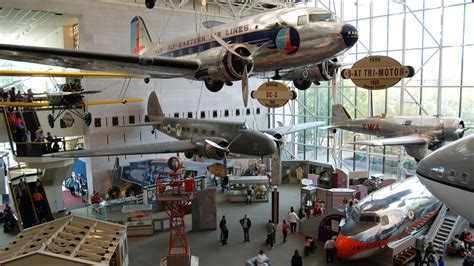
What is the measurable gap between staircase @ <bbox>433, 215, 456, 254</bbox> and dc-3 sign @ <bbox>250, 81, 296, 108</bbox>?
768 cm

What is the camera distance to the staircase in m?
13.6

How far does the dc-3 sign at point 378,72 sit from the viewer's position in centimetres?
1002

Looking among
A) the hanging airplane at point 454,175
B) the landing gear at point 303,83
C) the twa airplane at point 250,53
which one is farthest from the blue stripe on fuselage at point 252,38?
the hanging airplane at point 454,175

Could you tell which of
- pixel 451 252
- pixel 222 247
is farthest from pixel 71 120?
pixel 451 252

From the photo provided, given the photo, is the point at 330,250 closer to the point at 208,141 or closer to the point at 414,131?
the point at 208,141

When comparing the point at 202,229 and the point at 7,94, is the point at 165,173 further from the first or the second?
the point at 7,94

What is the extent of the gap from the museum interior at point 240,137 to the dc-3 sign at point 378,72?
0.13 ft

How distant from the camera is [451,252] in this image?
13648 mm

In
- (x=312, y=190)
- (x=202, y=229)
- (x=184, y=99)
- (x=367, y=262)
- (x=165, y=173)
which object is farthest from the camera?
(x=184, y=99)

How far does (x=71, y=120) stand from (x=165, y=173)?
6.14 m

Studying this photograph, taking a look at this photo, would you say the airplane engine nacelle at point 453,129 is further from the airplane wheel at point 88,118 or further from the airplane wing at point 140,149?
the airplane wheel at point 88,118

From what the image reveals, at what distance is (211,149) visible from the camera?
15.2m

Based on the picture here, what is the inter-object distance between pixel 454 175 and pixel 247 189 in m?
14.9

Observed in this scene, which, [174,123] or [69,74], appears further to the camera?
[174,123]
